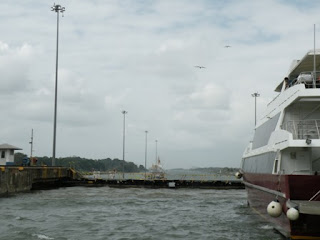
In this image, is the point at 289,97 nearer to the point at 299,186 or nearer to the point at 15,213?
the point at 299,186

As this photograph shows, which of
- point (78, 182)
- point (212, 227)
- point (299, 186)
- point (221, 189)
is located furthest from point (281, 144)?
point (78, 182)

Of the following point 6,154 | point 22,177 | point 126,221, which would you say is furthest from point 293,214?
point 6,154

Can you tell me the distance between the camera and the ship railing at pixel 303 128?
13.9 meters

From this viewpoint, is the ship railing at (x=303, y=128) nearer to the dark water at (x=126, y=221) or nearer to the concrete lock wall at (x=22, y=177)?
the dark water at (x=126, y=221)

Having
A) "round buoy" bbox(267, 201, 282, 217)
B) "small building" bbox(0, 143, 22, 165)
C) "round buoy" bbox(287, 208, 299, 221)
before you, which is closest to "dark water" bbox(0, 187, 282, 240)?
"round buoy" bbox(267, 201, 282, 217)

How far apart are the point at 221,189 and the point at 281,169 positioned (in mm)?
28880

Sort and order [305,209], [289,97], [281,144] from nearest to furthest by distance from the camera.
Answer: [305,209] → [281,144] → [289,97]

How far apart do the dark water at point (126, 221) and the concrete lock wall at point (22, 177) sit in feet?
12.7

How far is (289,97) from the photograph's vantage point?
14711 millimetres

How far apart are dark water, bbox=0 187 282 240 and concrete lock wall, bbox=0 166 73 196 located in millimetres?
3885

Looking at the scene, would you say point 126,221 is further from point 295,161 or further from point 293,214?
point 293,214

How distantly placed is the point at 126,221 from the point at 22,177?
18.5 meters

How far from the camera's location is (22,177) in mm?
34562

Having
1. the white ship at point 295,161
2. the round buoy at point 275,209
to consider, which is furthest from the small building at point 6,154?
the round buoy at point 275,209
